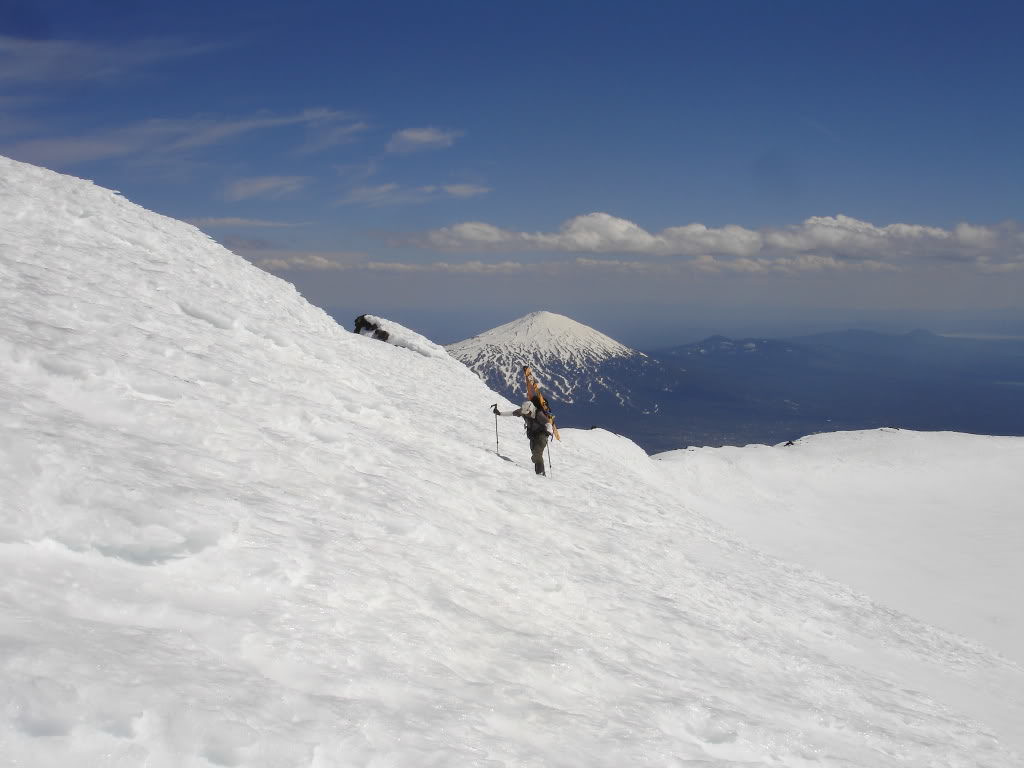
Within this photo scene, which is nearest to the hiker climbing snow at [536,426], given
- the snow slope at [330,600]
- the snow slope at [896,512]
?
the snow slope at [330,600]

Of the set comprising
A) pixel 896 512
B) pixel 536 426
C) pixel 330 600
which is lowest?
pixel 896 512

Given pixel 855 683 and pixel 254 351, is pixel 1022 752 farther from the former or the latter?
pixel 254 351

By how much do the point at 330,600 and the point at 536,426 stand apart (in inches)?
493

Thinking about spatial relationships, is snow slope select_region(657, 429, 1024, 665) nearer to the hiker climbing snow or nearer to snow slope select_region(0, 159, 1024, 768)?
snow slope select_region(0, 159, 1024, 768)

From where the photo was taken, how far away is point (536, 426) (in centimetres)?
1892

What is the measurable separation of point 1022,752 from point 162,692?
45.6 ft

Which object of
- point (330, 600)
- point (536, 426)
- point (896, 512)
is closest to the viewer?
point (330, 600)

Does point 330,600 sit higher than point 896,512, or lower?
higher

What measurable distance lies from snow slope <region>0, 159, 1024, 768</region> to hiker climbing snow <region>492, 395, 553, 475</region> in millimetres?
974

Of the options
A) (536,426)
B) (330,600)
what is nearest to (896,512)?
(536,426)

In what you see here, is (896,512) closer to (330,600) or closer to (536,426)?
(536,426)

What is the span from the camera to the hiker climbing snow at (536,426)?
18875mm

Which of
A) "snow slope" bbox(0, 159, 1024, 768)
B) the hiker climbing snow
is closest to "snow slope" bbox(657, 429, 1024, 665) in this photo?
"snow slope" bbox(0, 159, 1024, 768)

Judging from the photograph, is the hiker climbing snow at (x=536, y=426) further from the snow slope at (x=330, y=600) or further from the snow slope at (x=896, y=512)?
the snow slope at (x=896, y=512)
